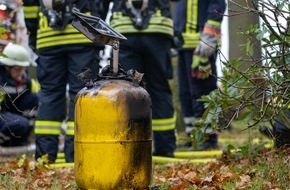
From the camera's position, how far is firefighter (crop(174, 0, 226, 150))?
7.16 m

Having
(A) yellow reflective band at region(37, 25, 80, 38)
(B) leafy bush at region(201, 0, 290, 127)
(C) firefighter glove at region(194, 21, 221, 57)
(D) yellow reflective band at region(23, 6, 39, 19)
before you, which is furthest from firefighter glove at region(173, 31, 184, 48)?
(B) leafy bush at region(201, 0, 290, 127)

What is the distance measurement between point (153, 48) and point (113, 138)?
9.06 feet

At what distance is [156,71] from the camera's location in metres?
6.41

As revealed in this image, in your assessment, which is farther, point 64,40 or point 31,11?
point 31,11

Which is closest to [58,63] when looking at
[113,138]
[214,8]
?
[214,8]

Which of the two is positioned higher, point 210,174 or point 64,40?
point 64,40

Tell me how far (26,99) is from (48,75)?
1843 millimetres

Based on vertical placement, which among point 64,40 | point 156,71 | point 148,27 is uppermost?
point 148,27

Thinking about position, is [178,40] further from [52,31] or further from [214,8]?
[52,31]

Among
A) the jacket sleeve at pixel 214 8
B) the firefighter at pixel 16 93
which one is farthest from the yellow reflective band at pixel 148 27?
the firefighter at pixel 16 93

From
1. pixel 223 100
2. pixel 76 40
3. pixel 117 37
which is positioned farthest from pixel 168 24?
pixel 117 37

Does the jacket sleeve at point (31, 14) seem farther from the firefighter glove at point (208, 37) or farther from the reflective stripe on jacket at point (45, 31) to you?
the firefighter glove at point (208, 37)

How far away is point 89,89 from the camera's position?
3.70 m

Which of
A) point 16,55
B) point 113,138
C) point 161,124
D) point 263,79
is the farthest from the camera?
point 16,55
